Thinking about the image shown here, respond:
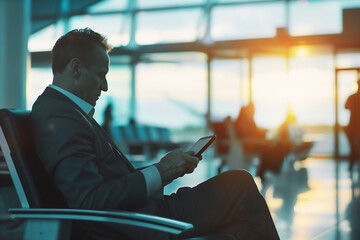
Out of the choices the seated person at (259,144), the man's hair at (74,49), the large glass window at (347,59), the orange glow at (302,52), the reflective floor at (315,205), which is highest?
the orange glow at (302,52)

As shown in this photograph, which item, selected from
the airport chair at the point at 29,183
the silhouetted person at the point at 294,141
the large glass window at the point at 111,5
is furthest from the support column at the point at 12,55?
the large glass window at the point at 111,5

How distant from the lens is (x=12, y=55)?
5570mm

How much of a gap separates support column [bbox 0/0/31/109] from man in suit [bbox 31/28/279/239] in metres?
4.12

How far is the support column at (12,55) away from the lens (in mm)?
5538

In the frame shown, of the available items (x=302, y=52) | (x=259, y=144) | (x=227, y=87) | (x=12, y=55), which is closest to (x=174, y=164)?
(x=12, y=55)

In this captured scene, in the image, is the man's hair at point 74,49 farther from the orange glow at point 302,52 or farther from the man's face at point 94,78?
the orange glow at point 302,52

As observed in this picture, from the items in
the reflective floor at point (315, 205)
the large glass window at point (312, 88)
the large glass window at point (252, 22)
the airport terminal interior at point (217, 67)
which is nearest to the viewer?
the reflective floor at point (315, 205)

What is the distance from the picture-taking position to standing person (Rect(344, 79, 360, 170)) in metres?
7.95

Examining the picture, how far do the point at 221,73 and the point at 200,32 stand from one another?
128cm

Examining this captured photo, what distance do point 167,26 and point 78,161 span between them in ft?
36.7

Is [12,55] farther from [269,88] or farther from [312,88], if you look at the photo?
[312,88]

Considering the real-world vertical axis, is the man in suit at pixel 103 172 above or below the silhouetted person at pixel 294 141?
above

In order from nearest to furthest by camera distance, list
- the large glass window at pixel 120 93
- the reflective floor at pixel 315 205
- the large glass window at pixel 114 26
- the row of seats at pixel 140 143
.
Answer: the reflective floor at pixel 315 205, the row of seats at pixel 140 143, the large glass window at pixel 114 26, the large glass window at pixel 120 93

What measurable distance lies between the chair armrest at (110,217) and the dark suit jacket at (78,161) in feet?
0.31
